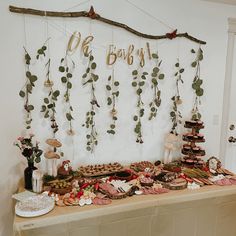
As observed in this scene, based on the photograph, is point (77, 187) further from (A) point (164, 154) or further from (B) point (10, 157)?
(A) point (164, 154)

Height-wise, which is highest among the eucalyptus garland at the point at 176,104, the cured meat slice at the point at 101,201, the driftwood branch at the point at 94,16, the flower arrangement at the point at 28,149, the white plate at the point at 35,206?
the driftwood branch at the point at 94,16

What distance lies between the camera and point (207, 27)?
2.30 metres

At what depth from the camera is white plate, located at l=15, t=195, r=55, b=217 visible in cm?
139

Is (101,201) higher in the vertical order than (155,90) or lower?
lower

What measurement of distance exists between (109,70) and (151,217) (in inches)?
46.3

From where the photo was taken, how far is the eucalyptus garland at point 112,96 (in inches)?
80.6

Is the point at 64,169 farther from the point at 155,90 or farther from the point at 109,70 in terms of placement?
the point at 155,90

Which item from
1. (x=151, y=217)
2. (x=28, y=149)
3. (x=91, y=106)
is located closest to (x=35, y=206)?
(x=28, y=149)

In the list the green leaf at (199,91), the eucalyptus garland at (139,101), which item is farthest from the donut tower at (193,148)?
the eucalyptus garland at (139,101)

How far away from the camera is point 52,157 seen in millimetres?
1798

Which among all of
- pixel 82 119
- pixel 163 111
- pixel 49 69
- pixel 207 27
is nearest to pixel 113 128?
pixel 82 119

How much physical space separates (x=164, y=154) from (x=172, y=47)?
98cm

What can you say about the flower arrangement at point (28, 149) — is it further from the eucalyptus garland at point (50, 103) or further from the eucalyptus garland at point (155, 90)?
the eucalyptus garland at point (155, 90)

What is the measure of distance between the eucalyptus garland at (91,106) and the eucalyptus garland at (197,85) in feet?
3.14
